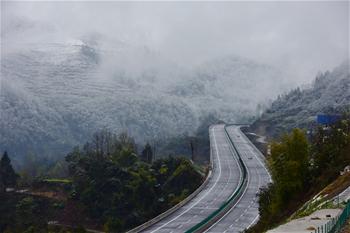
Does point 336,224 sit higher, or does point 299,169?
point 299,169

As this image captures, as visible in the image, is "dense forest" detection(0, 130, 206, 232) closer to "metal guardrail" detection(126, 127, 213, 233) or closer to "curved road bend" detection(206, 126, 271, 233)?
"metal guardrail" detection(126, 127, 213, 233)

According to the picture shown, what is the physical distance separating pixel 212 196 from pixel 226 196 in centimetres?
214

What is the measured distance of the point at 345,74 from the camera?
192 metres

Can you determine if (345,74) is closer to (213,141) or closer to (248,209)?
(213,141)

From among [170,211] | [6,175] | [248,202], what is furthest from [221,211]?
[6,175]

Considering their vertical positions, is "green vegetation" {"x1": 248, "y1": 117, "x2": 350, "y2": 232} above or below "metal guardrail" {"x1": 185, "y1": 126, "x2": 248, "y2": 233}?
above

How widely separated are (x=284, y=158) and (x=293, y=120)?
129m

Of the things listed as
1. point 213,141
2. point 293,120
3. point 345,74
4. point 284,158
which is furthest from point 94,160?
point 345,74

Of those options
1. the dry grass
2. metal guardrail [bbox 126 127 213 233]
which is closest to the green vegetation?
the dry grass

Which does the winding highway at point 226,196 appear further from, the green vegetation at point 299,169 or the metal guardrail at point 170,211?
the green vegetation at point 299,169

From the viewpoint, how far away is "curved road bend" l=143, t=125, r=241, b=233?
217 feet

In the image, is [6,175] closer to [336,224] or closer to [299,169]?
[299,169]

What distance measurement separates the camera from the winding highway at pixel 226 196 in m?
Result: 65.5

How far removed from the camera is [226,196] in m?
87.5
